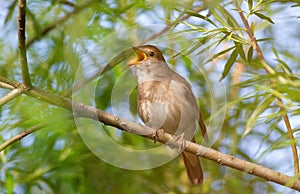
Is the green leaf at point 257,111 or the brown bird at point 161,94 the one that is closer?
the green leaf at point 257,111

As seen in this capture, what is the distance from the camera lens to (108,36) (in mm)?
1712

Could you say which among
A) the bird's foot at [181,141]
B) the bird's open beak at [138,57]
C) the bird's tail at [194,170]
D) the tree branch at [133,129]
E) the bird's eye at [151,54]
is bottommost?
the bird's tail at [194,170]

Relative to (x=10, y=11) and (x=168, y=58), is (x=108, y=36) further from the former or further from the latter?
(x=10, y=11)

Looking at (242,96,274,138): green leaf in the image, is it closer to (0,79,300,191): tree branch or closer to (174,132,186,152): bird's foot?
(0,79,300,191): tree branch

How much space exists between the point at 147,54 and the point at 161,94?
0.16 metres

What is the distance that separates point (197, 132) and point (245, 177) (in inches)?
9.3

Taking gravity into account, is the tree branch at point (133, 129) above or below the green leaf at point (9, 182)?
above

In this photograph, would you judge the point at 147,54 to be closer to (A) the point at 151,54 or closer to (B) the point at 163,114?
(A) the point at 151,54

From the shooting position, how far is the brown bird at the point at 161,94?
208 cm

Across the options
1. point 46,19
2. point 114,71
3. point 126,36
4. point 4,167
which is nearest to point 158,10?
point 126,36

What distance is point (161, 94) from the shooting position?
2.17m

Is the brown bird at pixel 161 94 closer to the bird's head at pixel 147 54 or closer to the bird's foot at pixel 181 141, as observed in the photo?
the bird's head at pixel 147 54

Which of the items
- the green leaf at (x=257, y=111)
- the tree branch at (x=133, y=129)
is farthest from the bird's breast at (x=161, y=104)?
the green leaf at (x=257, y=111)

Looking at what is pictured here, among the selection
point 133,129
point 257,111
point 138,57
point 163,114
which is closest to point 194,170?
point 163,114
